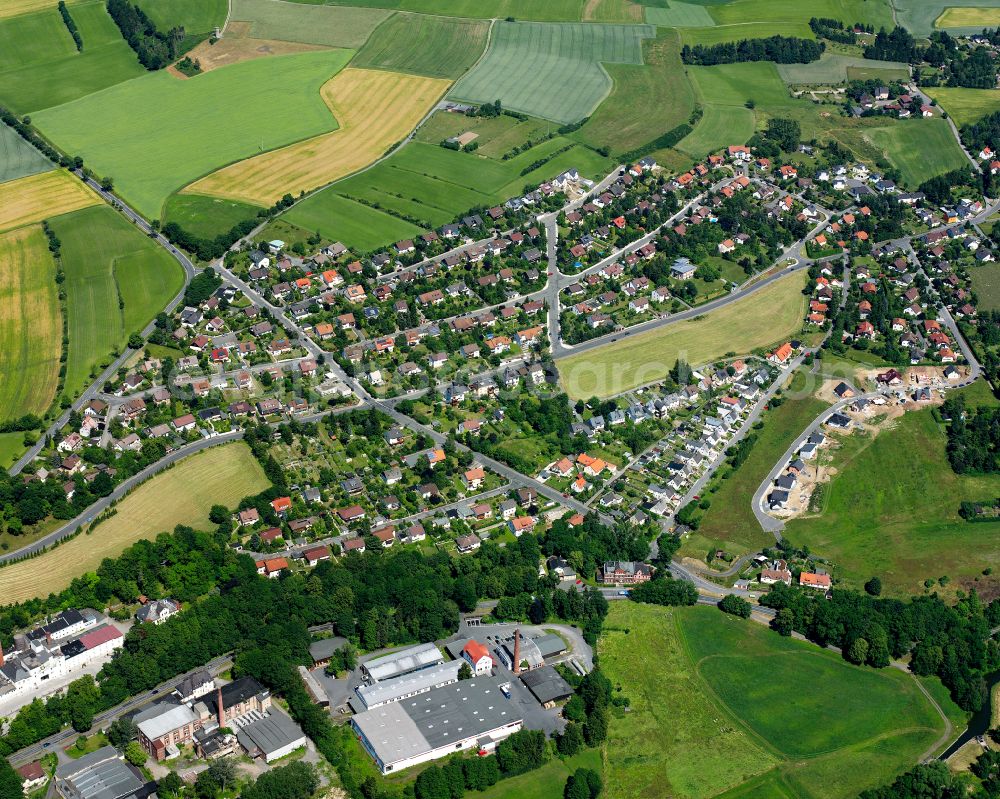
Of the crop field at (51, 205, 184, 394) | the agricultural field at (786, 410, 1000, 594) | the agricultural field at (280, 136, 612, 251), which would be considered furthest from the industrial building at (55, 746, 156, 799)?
the agricultural field at (280, 136, 612, 251)

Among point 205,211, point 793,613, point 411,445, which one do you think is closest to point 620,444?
point 411,445

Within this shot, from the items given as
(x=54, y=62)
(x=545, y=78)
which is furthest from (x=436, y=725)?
(x=54, y=62)

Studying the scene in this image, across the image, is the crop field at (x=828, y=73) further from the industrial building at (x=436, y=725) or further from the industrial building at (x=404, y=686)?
the industrial building at (x=436, y=725)

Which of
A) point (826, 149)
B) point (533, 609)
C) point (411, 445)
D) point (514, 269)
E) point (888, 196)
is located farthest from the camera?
point (826, 149)

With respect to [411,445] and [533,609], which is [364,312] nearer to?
[411,445]

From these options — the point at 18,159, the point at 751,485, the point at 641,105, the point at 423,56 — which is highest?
the point at 423,56

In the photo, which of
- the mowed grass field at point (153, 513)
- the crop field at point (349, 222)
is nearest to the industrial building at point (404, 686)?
the mowed grass field at point (153, 513)

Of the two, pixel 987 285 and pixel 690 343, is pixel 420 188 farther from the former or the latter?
pixel 987 285
